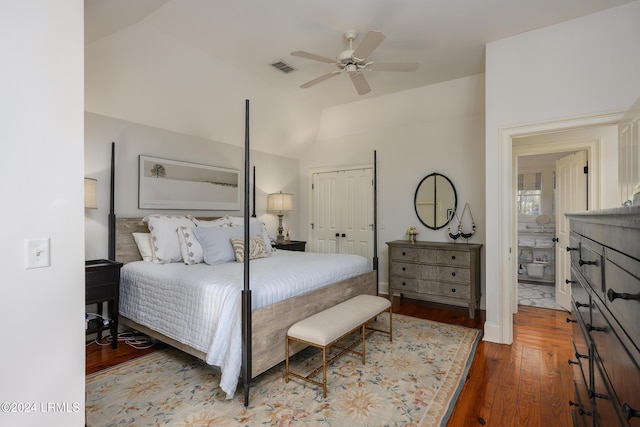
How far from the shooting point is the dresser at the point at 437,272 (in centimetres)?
385

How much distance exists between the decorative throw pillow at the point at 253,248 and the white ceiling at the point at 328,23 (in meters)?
1.97

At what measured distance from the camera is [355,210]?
5.31 m

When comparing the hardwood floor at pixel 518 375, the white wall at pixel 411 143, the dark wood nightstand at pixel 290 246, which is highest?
the white wall at pixel 411 143

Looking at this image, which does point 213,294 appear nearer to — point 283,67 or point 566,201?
point 283,67

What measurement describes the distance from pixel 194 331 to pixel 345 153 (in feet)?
12.6

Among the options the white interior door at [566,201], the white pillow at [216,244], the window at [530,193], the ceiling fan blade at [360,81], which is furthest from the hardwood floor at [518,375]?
the window at [530,193]

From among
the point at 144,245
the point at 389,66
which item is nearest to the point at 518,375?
the point at 389,66

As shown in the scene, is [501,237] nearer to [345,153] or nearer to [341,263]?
[341,263]

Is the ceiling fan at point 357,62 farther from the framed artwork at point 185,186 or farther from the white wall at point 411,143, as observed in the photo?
the framed artwork at point 185,186

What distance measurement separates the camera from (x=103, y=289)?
107 inches

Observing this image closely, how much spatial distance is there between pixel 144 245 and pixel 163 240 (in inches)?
11.7

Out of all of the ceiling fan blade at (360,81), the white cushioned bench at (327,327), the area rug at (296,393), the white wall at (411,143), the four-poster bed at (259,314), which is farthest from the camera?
the white wall at (411,143)

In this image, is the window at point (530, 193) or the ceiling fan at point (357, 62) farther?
the window at point (530, 193)

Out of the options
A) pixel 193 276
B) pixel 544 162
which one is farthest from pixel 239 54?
pixel 544 162
